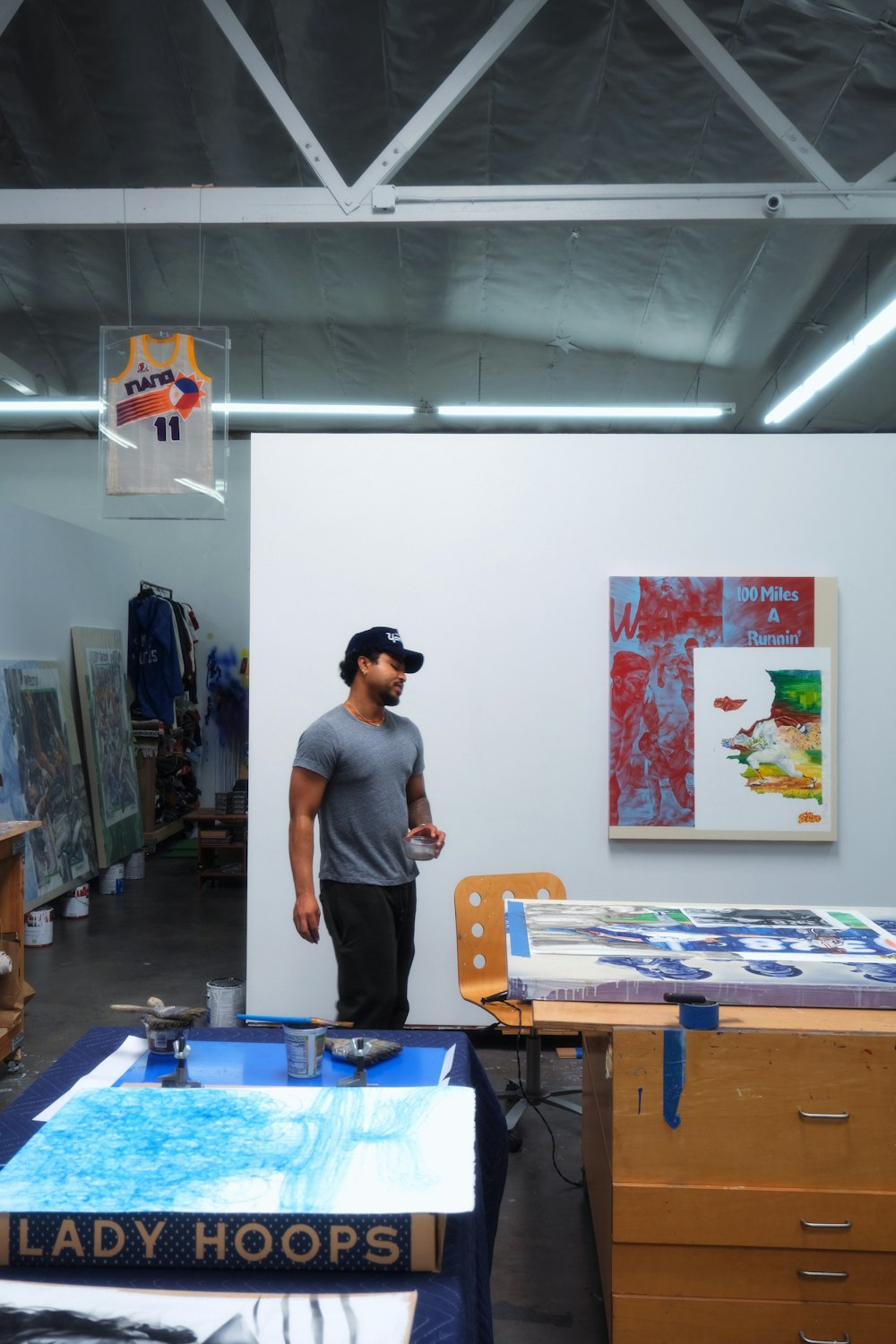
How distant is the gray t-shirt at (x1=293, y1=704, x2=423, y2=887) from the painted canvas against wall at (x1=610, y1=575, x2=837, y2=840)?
4.98ft

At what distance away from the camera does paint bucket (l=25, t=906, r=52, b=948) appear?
238 inches

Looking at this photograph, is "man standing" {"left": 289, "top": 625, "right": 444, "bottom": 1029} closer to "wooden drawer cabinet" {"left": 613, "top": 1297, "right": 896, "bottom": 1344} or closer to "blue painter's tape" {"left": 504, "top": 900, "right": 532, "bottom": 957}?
"blue painter's tape" {"left": 504, "top": 900, "right": 532, "bottom": 957}

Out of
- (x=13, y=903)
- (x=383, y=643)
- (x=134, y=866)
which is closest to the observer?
(x=383, y=643)

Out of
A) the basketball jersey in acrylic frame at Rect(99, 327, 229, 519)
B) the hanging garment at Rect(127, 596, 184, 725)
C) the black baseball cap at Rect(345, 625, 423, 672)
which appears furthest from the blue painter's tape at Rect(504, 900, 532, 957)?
the hanging garment at Rect(127, 596, 184, 725)

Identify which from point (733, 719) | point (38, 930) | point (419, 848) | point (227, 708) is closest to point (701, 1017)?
point (419, 848)

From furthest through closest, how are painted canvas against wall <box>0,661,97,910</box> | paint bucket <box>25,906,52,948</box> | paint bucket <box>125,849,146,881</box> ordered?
1. paint bucket <box>125,849,146,881</box>
2. painted canvas against wall <box>0,661,97,910</box>
3. paint bucket <box>25,906,52,948</box>

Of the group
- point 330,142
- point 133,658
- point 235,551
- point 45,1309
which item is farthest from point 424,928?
point 235,551

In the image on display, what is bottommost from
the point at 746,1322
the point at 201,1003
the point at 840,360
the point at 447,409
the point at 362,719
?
the point at 201,1003

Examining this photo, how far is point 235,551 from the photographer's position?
9867mm

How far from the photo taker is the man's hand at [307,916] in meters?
3.05

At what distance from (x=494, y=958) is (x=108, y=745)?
5080 mm

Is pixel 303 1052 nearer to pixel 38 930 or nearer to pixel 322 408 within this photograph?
pixel 38 930

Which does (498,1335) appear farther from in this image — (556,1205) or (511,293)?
(511,293)

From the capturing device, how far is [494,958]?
3.65 m
